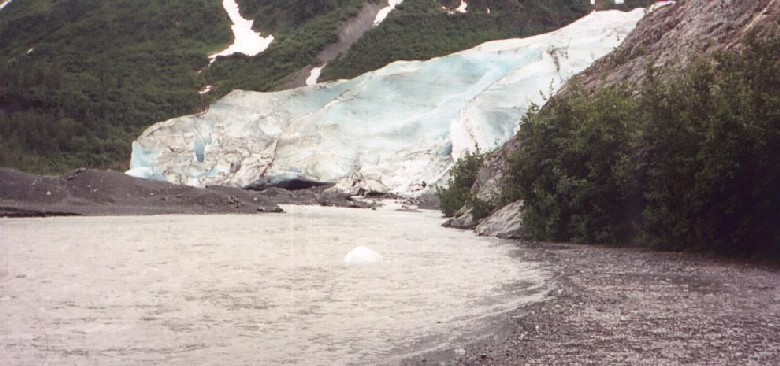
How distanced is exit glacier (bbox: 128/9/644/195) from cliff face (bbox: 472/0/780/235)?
19.2 metres

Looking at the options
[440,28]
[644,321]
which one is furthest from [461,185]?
[440,28]

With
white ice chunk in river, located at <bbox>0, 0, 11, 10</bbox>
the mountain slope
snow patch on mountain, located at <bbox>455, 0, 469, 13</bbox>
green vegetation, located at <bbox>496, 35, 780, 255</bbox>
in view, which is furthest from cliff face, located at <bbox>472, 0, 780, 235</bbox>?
white ice chunk in river, located at <bbox>0, 0, 11, 10</bbox>

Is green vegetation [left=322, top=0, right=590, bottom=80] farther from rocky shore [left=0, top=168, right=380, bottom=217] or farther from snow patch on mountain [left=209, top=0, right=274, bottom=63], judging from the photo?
rocky shore [left=0, top=168, right=380, bottom=217]

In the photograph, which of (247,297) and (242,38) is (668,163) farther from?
(242,38)

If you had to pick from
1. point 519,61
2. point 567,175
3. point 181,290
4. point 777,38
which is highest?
point 519,61

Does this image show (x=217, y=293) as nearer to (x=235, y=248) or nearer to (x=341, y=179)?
(x=235, y=248)

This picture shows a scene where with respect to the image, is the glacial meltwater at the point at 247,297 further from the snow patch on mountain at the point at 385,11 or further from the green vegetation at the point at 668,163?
the snow patch on mountain at the point at 385,11

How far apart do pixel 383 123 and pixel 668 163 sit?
39.7 metres

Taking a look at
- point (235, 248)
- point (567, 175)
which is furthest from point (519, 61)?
point (235, 248)

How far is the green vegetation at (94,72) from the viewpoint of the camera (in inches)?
3135

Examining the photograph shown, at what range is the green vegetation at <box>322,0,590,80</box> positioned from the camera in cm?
8912

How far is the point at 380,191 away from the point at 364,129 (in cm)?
745

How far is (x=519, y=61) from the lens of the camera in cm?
5338

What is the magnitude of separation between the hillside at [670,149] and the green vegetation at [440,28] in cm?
6422
